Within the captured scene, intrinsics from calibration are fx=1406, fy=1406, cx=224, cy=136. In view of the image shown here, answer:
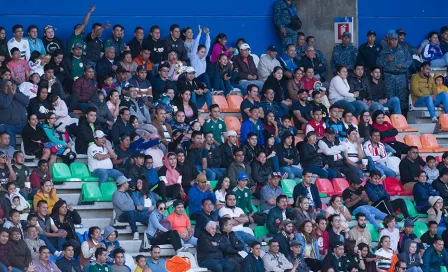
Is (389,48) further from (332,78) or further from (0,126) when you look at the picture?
(0,126)

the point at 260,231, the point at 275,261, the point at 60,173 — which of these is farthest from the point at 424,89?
the point at 60,173

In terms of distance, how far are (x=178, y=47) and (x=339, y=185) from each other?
12.8 ft

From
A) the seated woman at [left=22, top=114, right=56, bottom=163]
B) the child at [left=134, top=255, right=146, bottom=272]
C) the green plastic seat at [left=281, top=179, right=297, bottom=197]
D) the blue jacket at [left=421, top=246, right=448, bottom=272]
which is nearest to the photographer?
the child at [left=134, top=255, right=146, bottom=272]

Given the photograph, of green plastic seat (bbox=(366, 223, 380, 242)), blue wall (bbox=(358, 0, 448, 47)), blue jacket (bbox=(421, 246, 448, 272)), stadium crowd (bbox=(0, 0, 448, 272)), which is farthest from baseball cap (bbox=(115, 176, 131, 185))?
blue wall (bbox=(358, 0, 448, 47))

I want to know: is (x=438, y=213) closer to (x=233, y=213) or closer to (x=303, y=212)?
(x=303, y=212)

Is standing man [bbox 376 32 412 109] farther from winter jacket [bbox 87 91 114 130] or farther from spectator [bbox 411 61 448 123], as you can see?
winter jacket [bbox 87 91 114 130]

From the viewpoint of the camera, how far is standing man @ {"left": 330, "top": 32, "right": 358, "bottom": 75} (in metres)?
26.0

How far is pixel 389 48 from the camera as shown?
2605 cm

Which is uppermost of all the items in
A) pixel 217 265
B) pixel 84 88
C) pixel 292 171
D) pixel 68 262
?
pixel 84 88

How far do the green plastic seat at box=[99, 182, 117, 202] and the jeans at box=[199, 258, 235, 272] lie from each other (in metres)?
1.79

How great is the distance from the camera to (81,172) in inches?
816

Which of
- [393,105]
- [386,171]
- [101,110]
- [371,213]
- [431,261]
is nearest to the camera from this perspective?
[431,261]

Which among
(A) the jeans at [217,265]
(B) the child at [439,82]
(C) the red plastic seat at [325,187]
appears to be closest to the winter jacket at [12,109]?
(A) the jeans at [217,265]

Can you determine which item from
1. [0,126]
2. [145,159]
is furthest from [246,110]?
[0,126]
